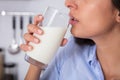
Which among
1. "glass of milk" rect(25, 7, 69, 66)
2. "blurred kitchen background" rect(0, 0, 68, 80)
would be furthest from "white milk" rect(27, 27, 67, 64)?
"blurred kitchen background" rect(0, 0, 68, 80)

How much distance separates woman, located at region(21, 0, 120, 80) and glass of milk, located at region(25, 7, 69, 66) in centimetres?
2

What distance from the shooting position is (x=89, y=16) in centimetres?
82

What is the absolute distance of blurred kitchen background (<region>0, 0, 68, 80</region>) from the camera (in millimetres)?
1574

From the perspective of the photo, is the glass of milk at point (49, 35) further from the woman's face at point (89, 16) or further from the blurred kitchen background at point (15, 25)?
the blurred kitchen background at point (15, 25)

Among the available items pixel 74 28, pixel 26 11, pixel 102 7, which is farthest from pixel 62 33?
pixel 26 11

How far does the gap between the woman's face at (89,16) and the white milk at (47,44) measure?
0.21ft

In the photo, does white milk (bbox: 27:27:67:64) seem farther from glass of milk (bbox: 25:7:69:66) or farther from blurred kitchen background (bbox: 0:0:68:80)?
blurred kitchen background (bbox: 0:0:68:80)

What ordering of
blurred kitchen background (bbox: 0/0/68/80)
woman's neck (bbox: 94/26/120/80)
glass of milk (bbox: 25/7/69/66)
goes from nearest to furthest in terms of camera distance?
glass of milk (bbox: 25/7/69/66)
woman's neck (bbox: 94/26/120/80)
blurred kitchen background (bbox: 0/0/68/80)

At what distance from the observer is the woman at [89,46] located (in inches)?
31.9

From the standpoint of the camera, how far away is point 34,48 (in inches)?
30.2

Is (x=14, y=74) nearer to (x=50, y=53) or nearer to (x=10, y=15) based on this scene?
(x=10, y=15)

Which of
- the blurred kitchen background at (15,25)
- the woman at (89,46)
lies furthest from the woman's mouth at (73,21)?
the blurred kitchen background at (15,25)

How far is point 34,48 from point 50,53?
6cm

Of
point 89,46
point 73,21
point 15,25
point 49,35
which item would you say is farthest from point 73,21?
point 15,25
